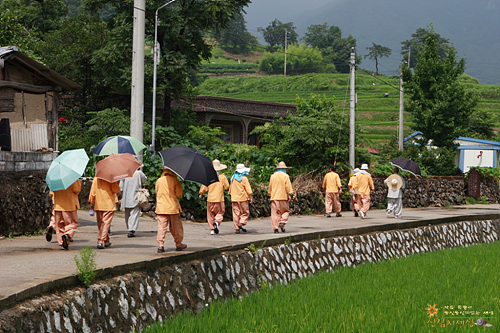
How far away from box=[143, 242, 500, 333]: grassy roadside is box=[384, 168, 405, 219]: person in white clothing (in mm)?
7073

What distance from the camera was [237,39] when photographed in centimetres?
12962

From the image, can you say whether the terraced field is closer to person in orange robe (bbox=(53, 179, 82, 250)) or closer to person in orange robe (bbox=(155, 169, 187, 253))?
person in orange robe (bbox=(155, 169, 187, 253))

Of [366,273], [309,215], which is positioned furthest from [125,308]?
[309,215]

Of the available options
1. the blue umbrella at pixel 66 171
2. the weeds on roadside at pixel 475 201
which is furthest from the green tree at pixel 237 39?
the blue umbrella at pixel 66 171

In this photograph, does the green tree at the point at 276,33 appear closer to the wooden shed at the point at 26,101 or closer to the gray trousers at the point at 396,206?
the gray trousers at the point at 396,206

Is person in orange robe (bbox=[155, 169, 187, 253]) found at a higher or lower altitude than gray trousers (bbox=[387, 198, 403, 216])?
higher

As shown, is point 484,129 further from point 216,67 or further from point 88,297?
point 216,67

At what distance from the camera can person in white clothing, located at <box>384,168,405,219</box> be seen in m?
17.8

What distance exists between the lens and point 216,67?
10225 cm

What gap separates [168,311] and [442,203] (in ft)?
81.2

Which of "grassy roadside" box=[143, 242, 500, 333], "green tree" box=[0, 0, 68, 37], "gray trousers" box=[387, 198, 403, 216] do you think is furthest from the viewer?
"green tree" box=[0, 0, 68, 37]

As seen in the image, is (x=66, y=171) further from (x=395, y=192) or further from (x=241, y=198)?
(x=395, y=192)

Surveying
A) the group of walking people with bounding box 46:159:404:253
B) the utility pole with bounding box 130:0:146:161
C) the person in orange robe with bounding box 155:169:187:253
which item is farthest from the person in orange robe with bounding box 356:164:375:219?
the person in orange robe with bounding box 155:169:187:253

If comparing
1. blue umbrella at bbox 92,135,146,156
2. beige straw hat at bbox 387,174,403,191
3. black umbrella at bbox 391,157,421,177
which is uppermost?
blue umbrella at bbox 92,135,146,156
